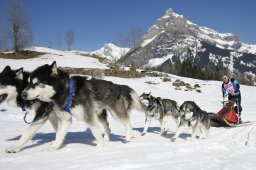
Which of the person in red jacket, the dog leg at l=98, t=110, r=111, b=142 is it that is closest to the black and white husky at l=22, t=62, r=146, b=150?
the dog leg at l=98, t=110, r=111, b=142

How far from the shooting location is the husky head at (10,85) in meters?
5.79

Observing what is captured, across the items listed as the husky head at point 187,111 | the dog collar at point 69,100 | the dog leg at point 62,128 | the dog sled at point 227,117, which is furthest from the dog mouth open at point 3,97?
the dog sled at point 227,117

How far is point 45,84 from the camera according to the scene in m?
5.25

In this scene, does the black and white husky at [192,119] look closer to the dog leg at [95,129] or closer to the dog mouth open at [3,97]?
A: the dog leg at [95,129]

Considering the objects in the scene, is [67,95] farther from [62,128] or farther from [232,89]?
[232,89]

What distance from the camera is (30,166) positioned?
14.6 ft

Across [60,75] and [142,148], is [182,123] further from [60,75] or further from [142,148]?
[60,75]

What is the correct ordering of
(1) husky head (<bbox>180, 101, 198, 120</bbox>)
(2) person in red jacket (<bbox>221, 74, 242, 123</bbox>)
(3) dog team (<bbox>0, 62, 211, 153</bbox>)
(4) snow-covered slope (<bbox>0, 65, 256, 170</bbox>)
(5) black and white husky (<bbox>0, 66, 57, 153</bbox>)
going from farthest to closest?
1. (2) person in red jacket (<bbox>221, 74, 242, 123</bbox>)
2. (1) husky head (<bbox>180, 101, 198, 120</bbox>)
3. (5) black and white husky (<bbox>0, 66, 57, 153</bbox>)
4. (3) dog team (<bbox>0, 62, 211, 153</bbox>)
5. (4) snow-covered slope (<bbox>0, 65, 256, 170</bbox>)

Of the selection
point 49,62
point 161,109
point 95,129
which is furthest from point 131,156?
point 49,62

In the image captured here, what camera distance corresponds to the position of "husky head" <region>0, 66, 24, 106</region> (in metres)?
5.79

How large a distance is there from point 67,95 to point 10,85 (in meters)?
1.14

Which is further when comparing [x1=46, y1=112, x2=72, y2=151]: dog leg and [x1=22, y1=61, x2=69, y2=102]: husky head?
[x1=46, y1=112, x2=72, y2=151]: dog leg

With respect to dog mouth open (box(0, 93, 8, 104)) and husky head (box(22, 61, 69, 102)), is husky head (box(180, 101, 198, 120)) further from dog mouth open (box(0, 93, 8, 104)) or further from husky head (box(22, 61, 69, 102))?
dog mouth open (box(0, 93, 8, 104))

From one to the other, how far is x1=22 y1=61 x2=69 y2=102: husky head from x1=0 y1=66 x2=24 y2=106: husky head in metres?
0.66
